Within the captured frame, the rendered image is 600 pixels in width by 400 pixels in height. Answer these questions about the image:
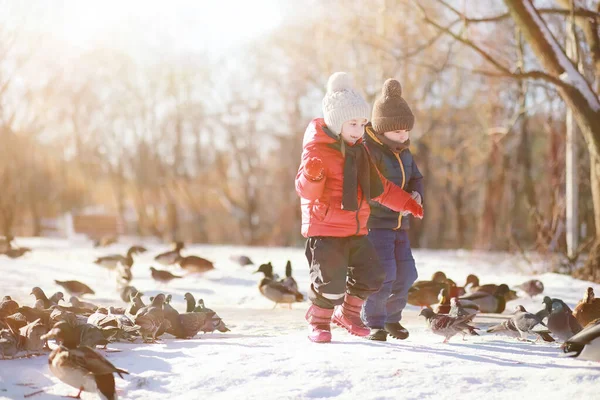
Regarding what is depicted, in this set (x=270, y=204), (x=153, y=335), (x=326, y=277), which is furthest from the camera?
(x=270, y=204)

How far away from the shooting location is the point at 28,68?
29.2 m

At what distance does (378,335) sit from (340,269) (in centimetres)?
73

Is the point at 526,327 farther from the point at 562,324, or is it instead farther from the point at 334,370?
the point at 334,370

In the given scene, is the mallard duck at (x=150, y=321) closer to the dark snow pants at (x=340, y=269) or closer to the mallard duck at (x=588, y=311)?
the dark snow pants at (x=340, y=269)

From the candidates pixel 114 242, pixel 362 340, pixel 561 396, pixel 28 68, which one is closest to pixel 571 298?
pixel 362 340

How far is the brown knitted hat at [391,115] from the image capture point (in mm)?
5773

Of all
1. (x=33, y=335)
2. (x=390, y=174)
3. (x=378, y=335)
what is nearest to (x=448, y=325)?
(x=378, y=335)

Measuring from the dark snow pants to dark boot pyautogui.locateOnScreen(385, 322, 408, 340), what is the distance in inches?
24.2

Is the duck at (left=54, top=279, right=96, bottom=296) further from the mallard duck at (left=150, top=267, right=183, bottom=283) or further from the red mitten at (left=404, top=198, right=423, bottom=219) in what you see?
the red mitten at (left=404, top=198, right=423, bottom=219)

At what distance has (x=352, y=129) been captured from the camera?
5.14m

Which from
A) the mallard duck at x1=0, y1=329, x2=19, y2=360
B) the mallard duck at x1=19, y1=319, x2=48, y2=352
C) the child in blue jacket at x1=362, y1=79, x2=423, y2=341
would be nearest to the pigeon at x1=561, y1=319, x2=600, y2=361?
the child in blue jacket at x1=362, y1=79, x2=423, y2=341

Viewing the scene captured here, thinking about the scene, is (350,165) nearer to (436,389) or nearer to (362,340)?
(362,340)

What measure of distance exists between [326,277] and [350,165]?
32.1 inches

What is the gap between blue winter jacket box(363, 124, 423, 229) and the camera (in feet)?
18.7
